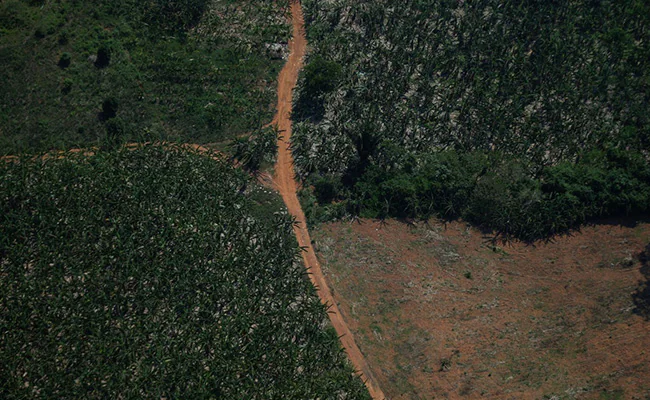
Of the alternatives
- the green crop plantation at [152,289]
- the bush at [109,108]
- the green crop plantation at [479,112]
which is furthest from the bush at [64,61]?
the green crop plantation at [479,112]

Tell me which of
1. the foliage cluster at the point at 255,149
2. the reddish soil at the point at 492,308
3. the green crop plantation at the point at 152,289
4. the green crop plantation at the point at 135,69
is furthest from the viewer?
the green crop plantation at the point at 135,69

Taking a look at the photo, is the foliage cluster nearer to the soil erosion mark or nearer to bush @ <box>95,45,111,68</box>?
the soil erosion mark

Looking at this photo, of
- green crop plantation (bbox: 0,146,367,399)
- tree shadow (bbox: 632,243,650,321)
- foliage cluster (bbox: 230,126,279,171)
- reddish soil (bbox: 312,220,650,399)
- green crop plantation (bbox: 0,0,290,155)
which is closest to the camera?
green crop plantation (bbox: 0,146,367,399)

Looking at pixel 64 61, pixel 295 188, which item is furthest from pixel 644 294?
pixel 64 61

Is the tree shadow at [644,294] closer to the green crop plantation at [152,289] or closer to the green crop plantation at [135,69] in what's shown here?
the green crop plantation at [152,289]

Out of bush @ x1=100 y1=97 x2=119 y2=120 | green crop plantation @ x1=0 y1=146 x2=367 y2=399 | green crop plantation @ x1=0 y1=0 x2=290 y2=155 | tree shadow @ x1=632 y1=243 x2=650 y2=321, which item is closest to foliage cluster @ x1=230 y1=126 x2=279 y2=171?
green crop plantation @ x1=0 y1=0 x2=290 y2=155

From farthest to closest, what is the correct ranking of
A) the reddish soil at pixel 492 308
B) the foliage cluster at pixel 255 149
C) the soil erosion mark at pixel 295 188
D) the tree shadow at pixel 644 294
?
the foliage cluster at pixel 255 149 → the tree shadow at pixel 644 294 → the soil erosion mark at pixel 295 188 → the reddish soil at pixel 492 308
